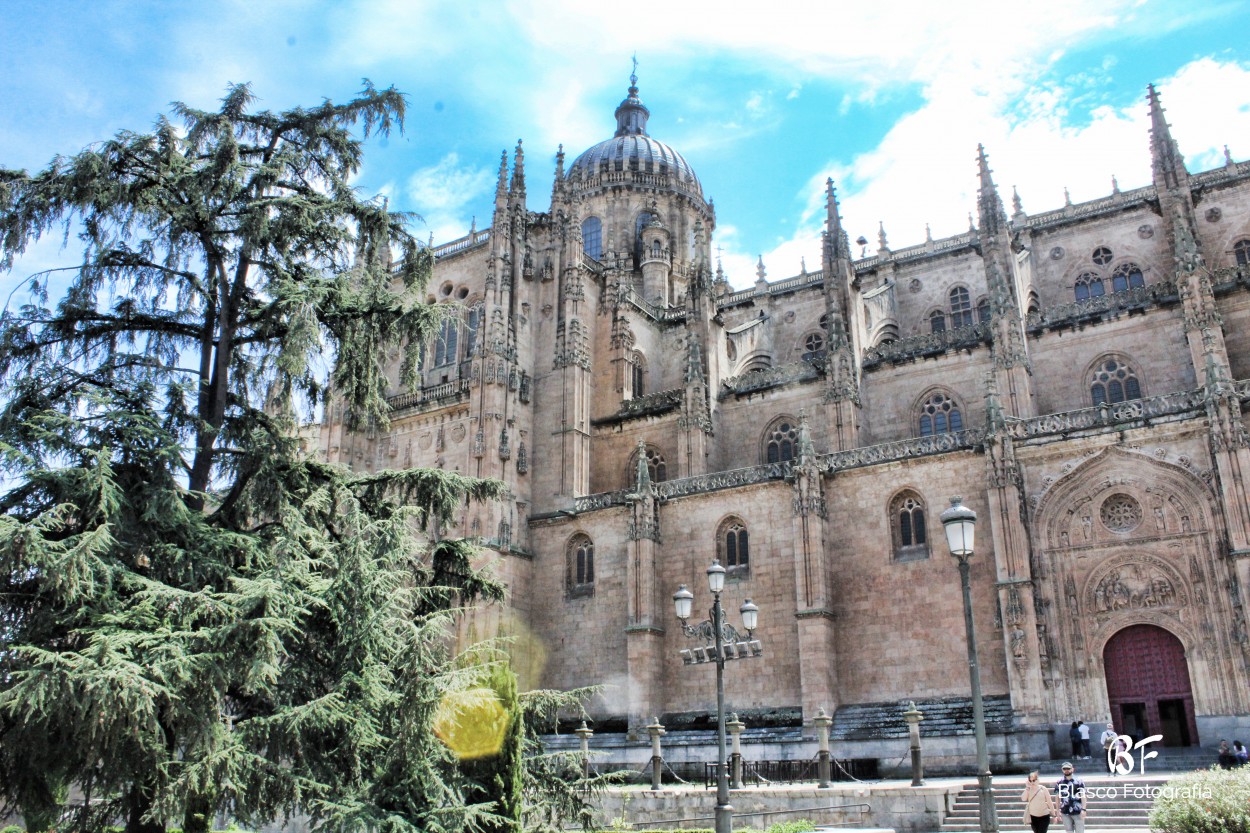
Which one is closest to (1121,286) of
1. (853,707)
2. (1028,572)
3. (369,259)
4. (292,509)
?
(1028,572)

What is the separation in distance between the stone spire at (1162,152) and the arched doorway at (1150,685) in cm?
1691

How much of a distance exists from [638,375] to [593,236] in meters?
13.6

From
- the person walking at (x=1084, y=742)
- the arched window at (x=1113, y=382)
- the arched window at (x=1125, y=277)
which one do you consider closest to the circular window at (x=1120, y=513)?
the person walking at (x=1084, y=742)

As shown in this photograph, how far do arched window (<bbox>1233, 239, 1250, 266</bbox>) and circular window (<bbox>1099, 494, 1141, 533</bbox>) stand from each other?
45.6 feet

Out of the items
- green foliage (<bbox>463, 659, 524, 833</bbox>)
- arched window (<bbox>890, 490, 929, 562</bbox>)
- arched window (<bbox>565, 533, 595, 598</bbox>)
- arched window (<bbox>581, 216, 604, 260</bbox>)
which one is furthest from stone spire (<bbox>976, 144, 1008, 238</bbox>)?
green foliage (<bbox>463, 659, 524, 833</bbox>)

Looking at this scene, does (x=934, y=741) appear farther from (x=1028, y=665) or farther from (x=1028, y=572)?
(x=1028, y=572)

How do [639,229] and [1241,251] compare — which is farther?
[639,229]

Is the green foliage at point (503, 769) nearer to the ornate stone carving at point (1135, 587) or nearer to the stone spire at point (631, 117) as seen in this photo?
the ornate stone carving at point (1135, 587)

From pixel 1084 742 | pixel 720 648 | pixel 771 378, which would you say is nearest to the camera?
pixel 720 648

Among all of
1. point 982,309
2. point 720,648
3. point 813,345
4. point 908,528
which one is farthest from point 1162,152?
point 720,648

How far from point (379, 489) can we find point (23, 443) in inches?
199

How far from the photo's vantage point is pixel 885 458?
90.1ft

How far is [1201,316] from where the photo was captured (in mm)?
28078

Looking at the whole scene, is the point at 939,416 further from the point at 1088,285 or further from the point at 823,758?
the point at 823,758
